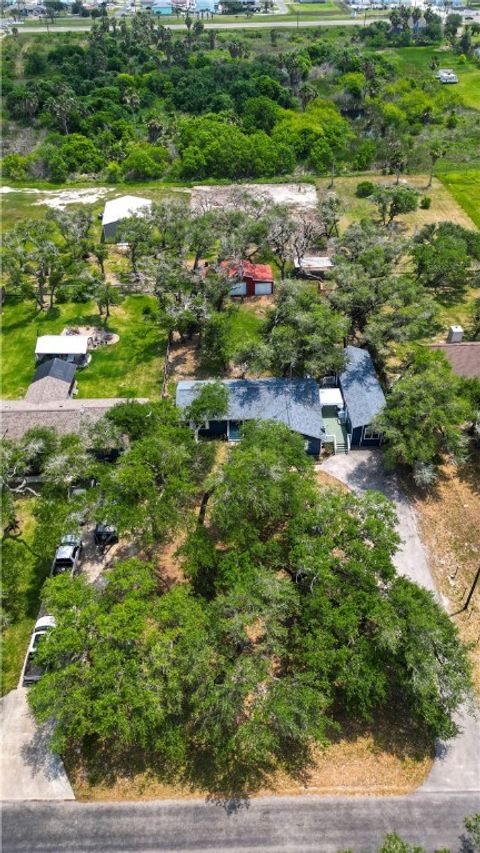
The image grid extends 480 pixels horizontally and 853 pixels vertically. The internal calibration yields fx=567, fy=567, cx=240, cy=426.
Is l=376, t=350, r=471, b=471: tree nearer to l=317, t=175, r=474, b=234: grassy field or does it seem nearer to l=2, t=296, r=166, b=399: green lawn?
l=2, t=296, r=166, b=399: green lawn

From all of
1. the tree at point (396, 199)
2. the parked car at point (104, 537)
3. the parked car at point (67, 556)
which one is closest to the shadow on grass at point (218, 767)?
the parked car at point (67, 556)

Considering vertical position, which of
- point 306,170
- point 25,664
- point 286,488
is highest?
point 306,170

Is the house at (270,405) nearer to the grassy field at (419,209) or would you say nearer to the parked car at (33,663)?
the parked car at (33,663)

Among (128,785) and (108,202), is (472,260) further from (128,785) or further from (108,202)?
(128,785)

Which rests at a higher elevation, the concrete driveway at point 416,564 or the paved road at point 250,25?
the paved road at point 250,25

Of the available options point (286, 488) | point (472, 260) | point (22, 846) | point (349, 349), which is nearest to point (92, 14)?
point (472, 260)
